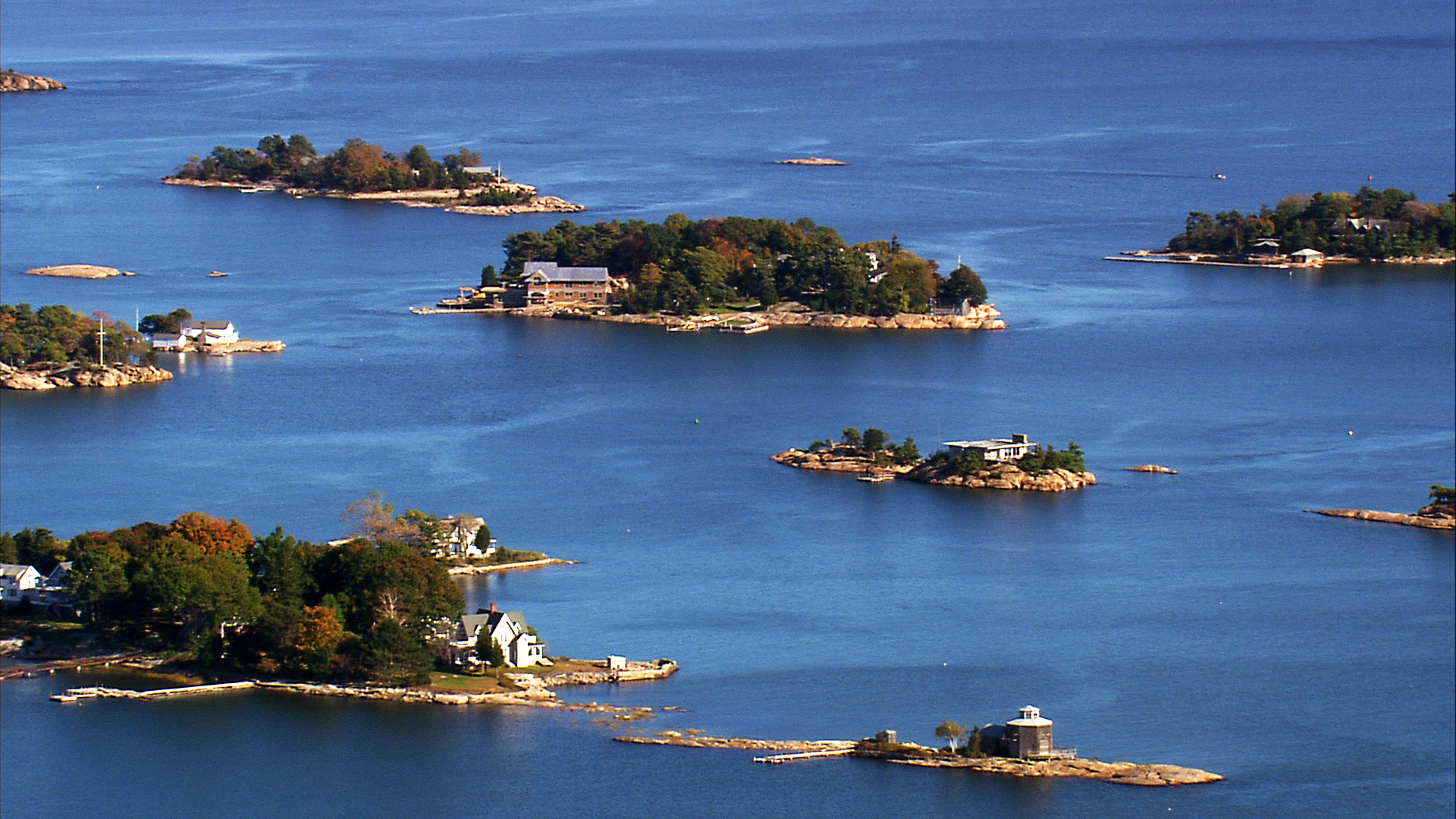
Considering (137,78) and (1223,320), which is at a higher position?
(137,78)

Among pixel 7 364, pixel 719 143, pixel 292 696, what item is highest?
pixel 719 143

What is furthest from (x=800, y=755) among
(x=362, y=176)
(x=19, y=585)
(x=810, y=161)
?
(x=810, y=161)

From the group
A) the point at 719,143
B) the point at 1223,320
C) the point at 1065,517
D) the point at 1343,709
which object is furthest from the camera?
the point at 719,143

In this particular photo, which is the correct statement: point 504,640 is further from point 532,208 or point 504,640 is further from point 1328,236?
point 532,208

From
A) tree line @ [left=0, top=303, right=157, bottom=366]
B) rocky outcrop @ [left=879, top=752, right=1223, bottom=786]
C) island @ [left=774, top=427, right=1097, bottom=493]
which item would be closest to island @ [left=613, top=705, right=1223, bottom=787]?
rocky outcrop @ [left=879, top=752, right=1223, bottom=786]

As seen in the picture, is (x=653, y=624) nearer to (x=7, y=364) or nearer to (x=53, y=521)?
(x=53, y=521)

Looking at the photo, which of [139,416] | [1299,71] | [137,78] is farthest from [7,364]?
[1299,71]
